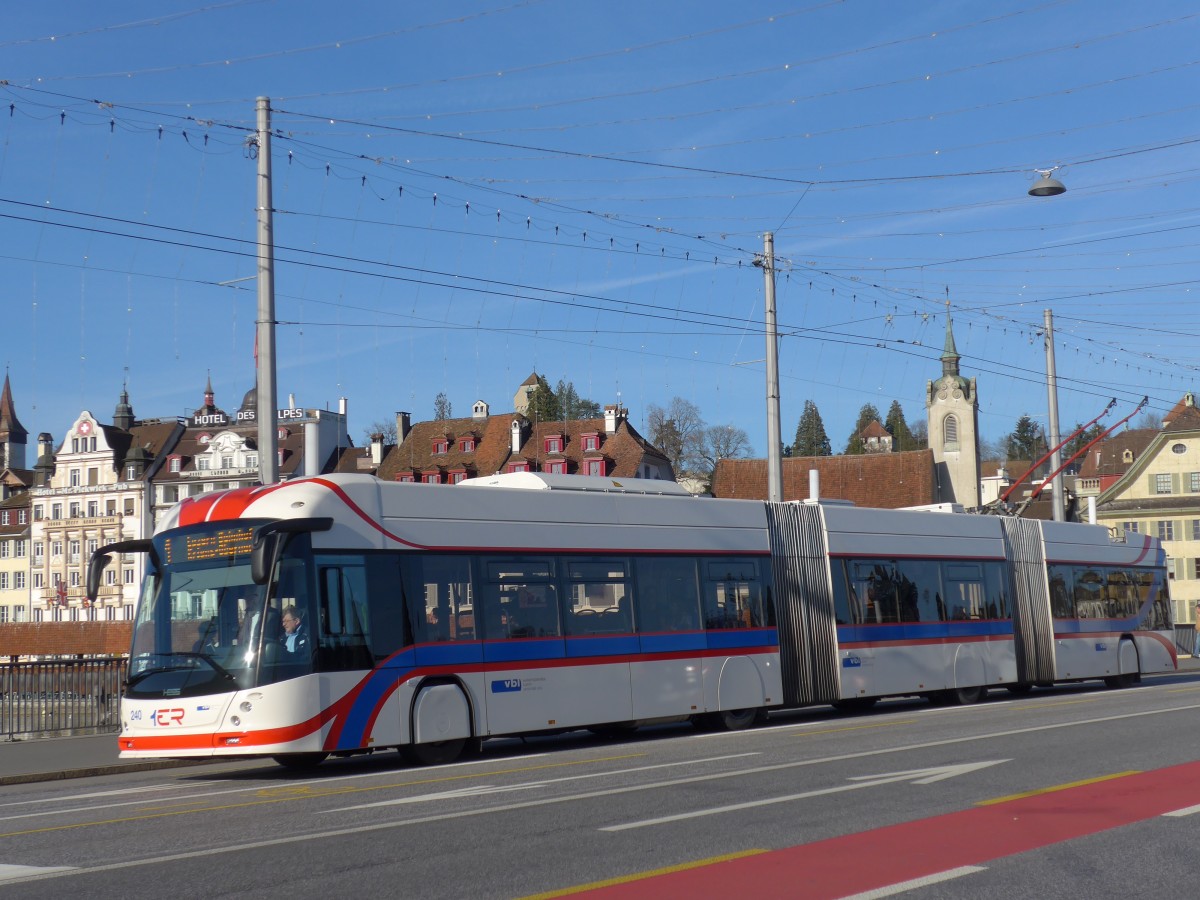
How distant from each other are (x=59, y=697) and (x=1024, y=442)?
158m

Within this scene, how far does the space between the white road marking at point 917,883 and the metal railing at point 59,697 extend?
53.3 feet

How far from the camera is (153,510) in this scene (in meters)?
98.2

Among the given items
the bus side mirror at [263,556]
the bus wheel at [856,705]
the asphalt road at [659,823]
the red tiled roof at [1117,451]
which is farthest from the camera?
the red tiled roof at [1117,451]

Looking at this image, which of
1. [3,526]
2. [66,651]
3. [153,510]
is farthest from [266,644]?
[3,526]

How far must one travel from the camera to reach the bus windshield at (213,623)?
48.7 feet

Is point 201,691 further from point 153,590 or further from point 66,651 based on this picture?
point 66,651

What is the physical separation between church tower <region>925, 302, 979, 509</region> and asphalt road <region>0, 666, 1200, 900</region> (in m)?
85.0

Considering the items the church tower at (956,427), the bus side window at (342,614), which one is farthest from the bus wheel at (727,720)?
the church tower at (956,427)

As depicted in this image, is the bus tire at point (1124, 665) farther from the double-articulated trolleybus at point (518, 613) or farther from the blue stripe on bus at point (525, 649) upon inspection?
the blue stripe on bus at point (525, 649)

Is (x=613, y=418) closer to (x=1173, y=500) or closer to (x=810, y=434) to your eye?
(x=1173, y=500)

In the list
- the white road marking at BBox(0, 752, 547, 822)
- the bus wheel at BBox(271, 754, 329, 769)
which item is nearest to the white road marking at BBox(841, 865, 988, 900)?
the white road marking at BBox(0, 752, 547, 822)

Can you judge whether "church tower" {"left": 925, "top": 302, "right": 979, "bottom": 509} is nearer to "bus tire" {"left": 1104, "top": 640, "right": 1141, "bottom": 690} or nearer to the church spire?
the church spire

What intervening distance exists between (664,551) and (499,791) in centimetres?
756

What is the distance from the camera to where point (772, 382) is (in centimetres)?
2920
